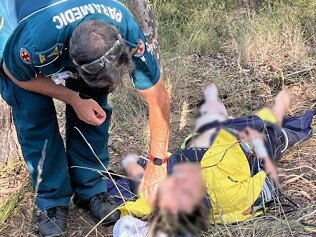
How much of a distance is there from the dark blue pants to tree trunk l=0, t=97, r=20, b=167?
475 mm

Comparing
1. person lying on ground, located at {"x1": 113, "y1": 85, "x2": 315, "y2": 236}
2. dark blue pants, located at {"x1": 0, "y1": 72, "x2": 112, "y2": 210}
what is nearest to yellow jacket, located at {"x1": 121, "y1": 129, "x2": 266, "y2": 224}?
person lying on ground, located at {"x1": 113, "y1": 85, "x2": 315, "y2": 236}

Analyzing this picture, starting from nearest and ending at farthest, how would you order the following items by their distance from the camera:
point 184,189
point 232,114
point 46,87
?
point 184,189, point 46,87, point 232,114

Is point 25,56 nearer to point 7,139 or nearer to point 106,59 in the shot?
point 106,59

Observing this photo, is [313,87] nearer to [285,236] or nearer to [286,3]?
[285,236]

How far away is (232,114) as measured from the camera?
3.28m

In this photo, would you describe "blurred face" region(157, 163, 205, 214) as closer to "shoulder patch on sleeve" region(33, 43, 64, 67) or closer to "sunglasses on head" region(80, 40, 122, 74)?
"sunglasses on head" region(80, 40, 122, 74)

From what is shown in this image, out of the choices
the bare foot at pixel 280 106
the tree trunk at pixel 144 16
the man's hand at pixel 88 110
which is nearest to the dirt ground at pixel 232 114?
the tree trunk at pixel 144 16

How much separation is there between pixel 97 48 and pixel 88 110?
424 millimetres

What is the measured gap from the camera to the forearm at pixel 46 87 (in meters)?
2.08

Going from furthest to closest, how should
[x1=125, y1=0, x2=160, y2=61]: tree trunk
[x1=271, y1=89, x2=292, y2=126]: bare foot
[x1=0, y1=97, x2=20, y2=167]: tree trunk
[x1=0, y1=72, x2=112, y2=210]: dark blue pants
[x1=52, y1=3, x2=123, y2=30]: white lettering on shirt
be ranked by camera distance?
[x1=125, y1=0, x2=160, y2=61]: tree trunk < [x1=0, y1=97, x2=20, y2=167]: tree trunk < [x1=0, y1=72, x2=112, y2=210]: dark blue pants < [x1=52, y1=3, x2=123, y2=30]: white lettering on shirt < [x1=271, y1=89, x2=292, y2=126]: bare foot

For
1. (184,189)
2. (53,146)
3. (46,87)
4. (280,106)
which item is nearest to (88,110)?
(46,87)

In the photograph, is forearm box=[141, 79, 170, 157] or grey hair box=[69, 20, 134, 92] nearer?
grey hair box=[69, 20, 134, 92]

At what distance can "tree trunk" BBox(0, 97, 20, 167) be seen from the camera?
2.82 meters

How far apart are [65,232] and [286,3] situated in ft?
11.1
